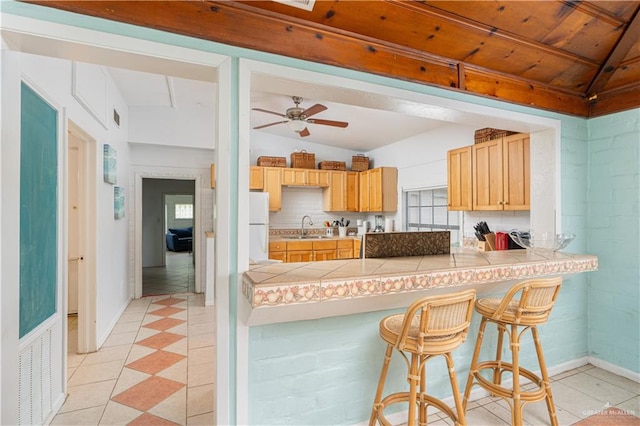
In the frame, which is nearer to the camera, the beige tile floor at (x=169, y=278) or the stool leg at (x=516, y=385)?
the stool leg at (x=516, y=385)

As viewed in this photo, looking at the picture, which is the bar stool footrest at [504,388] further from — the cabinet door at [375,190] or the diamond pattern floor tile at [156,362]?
the cabinet door at [375,190]

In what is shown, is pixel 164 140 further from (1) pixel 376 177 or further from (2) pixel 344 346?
(2) pixel 344 346

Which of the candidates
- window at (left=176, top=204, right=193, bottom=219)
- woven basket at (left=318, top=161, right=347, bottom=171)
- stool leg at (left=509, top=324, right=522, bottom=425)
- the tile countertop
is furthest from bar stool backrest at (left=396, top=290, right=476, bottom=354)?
window at (left=176, top=204, right=193, bottom=219)

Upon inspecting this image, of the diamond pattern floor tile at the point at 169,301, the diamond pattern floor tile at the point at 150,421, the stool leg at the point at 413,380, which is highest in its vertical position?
the stool leg at the point at 413,380

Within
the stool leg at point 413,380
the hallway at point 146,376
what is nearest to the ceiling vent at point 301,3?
the stool leg at point 413,380

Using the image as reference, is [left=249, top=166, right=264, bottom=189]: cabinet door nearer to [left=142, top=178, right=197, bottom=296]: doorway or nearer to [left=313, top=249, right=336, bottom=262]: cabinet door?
[left=142, top=178, right=197, bottom=296]: doorway

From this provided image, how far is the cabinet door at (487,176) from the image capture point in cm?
323

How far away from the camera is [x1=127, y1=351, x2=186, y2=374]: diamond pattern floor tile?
2.79 metres

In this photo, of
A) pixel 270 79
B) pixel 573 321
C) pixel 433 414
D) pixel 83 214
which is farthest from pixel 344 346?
pixel 83 214

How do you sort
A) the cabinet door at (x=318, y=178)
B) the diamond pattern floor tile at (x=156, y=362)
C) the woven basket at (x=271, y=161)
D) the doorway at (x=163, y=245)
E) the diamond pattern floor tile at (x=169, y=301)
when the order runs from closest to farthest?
the diamond pattern floor tile at (x=156, y=362)
the diamond pattern floor tile at (x=169, y=301)
the woven basket at (x=271, y=161)
the cabinet door at (x=318, y=178)
the doorway at (x=163, y=245)

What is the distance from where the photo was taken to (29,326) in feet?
5.89

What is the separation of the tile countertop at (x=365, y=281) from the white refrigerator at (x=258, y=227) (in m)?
3.09

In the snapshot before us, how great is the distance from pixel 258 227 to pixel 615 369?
14.3 feet

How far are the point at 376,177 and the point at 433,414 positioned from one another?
3902 millimetres
